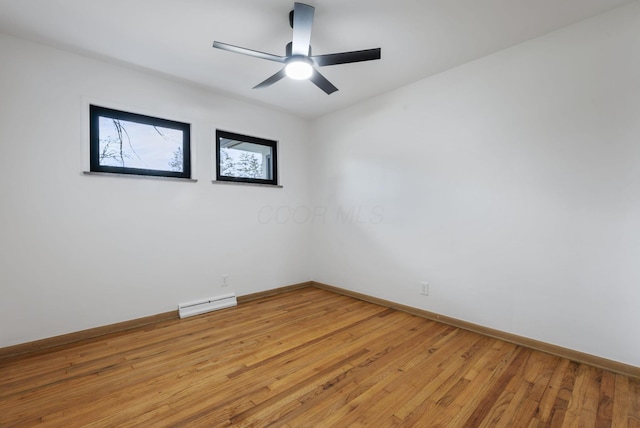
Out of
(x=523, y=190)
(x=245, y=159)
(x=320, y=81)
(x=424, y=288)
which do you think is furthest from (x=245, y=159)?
(x=523, y=190)

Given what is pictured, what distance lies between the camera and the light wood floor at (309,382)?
155cm

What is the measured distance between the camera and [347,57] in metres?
2.07

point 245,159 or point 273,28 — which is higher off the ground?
point 273,28

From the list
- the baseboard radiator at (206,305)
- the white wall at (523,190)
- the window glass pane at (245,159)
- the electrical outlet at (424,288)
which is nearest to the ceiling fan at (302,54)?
the white wall at (523,190)

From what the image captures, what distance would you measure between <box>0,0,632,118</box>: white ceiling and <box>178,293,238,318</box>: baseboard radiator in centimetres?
251

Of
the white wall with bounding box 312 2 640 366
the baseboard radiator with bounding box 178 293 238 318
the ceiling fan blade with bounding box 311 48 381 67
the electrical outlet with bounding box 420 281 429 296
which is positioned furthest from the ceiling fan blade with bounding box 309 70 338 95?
the baseboard radiator with bounding box 178 293 238 318

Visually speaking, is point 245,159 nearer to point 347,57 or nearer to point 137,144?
point 137,144

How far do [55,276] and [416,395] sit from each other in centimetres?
305

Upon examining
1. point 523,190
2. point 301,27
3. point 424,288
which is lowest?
point 424,288

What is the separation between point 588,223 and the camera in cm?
208

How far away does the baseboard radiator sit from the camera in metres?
3.07

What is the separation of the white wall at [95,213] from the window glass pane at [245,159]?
0.67ft

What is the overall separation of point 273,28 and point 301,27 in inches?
16.7

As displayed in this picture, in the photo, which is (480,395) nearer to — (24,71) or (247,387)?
(247,387)
